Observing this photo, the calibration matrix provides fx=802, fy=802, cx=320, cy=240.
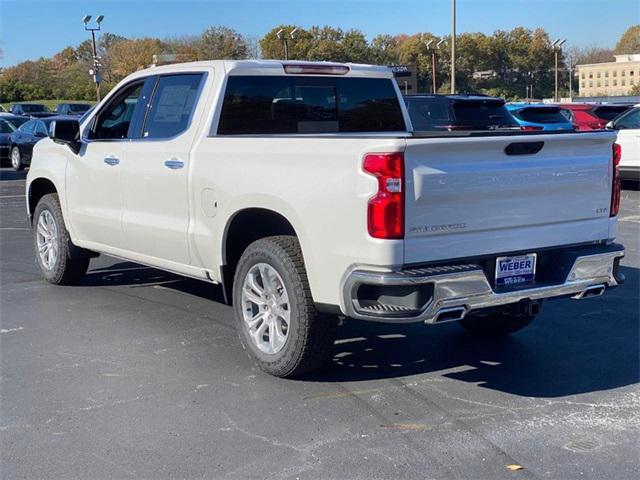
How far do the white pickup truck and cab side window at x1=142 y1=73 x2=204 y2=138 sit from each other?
0.02m

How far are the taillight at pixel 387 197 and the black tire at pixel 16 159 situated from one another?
2079 cm

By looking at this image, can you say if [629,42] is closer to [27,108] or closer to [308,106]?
[27,108]

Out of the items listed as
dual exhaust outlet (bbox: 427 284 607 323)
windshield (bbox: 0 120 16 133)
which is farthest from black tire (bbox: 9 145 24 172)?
dual exhaust outlet (bbox: 427 284 607 323)

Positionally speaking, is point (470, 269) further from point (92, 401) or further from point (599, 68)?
point (599, 68)

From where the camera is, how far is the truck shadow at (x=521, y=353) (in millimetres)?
5238

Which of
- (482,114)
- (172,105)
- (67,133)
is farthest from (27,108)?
(172,105)

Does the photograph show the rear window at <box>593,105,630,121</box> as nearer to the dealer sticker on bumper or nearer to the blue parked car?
the blue parked car

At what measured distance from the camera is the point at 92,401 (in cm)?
488

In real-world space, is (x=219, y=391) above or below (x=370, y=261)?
below

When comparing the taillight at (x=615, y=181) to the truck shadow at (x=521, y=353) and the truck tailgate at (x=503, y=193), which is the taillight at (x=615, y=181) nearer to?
the truck tailgate at (x=503, y=193)

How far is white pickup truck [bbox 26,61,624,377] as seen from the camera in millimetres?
4418

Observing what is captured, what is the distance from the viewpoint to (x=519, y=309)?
4996mm

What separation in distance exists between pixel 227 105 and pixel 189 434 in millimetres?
2620

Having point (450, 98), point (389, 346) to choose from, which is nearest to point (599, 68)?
point (450, 98)
